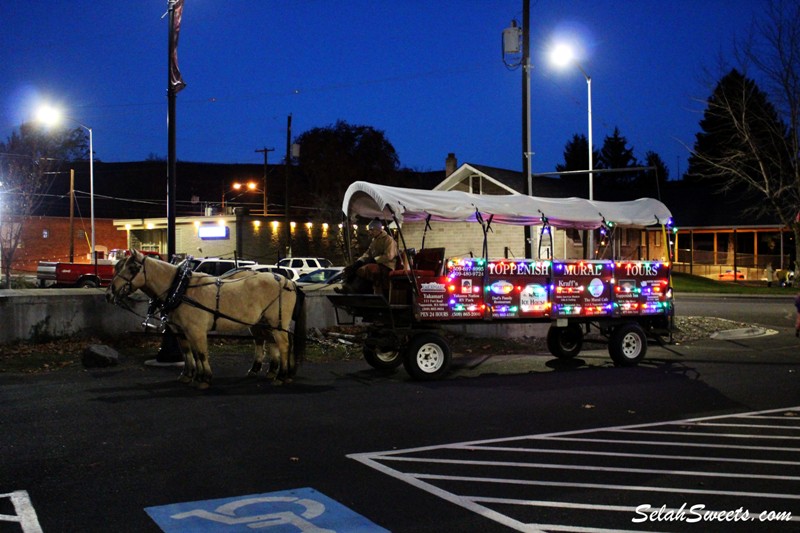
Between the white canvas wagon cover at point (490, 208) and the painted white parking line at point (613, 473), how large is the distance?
530cm

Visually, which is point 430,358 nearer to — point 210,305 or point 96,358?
point 210,305

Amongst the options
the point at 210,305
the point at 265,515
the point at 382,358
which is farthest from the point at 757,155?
the point at 265,515

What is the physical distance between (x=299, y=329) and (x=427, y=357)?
7.20ft

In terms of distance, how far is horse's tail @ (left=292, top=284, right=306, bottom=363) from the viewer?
40.1 ft

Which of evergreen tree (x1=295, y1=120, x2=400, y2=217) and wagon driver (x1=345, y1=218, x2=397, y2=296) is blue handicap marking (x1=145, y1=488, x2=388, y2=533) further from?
evergreen tree (x1=295, y1=120, x2=400, y2=217)

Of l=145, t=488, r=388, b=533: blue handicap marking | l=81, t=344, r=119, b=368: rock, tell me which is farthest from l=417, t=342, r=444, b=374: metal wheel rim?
l=145, t=488, r=388, b=533: blue handicap marking

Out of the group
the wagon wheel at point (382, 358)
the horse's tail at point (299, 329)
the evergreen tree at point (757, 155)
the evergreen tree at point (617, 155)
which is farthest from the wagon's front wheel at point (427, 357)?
the evergreen tree at point (617, 155)

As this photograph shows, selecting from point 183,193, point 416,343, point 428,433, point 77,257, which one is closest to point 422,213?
point 416,343

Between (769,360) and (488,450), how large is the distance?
10.1 metres

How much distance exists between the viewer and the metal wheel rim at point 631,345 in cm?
1511

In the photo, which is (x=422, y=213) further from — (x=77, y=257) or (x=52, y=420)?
(x=77, y=257)

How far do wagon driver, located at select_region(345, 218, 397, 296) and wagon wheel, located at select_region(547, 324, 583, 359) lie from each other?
4775 millimetres

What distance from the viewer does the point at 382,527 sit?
18.2 ft

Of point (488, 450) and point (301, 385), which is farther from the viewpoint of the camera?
point (301, 385)
